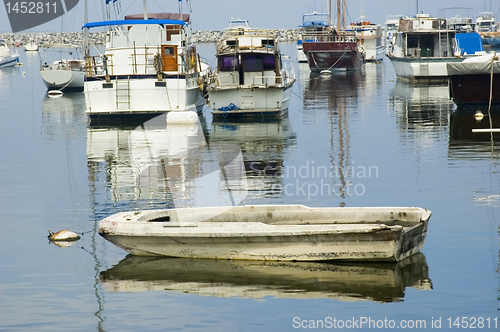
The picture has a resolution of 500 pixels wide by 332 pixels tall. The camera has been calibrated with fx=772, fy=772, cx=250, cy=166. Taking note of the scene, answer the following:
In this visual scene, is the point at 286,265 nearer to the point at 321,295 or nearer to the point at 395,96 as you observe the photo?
the point at 321,295

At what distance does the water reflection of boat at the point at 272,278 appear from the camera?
468 inches

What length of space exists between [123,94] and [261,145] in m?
8.56

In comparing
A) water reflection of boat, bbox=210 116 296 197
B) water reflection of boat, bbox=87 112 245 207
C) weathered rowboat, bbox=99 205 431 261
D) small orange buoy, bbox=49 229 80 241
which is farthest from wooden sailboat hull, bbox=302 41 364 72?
weathered rowboat, bbox=99 205 431 261

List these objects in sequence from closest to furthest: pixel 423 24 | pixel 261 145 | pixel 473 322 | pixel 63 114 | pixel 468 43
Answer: pixel 473 322 → pixel 261 145 → pixel 63 114 → pixel 468 43 → pixel 423 24

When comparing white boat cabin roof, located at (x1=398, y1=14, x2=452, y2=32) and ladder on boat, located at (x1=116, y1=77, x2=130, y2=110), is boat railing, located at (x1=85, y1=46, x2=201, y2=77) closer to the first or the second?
ladder on boat, located at (x1=116, y1=77, x2=130, y2=110)

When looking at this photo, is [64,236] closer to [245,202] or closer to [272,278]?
[245,202]

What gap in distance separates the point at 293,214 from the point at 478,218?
13.5ft

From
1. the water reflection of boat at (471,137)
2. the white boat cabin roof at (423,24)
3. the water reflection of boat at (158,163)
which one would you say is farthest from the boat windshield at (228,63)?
the white boat cabin roof at (423,24)

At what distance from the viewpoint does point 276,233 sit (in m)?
12.8

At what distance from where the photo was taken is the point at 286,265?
1300cm

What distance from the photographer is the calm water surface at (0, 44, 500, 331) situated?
1128 centimetres

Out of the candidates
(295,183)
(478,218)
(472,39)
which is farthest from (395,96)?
(478,218)

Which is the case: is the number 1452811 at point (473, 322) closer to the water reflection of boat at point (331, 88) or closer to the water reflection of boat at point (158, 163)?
the water reflection of boat at point (158, 163)

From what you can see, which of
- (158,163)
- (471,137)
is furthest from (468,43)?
(158,163)
